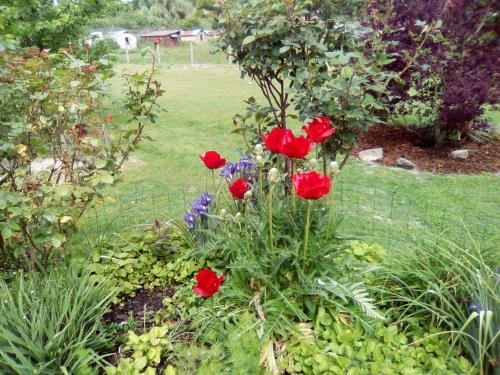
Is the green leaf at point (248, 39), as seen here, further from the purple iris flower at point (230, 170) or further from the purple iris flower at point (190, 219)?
the purple iris flower at point (190, 219)

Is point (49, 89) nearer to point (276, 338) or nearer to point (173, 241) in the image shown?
point (173, 241)

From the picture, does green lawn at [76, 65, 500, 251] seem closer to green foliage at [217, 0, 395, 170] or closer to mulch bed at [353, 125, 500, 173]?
mulch bed at [353, 125, 500, 173]

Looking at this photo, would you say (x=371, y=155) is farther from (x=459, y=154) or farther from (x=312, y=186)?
(x=312, y=186)

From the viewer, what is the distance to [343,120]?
233 centimetres

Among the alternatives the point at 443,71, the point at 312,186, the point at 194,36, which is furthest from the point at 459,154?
the point at 194,36

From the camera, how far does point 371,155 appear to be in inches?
206

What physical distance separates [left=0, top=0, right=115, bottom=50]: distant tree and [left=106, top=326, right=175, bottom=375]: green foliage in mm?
5136

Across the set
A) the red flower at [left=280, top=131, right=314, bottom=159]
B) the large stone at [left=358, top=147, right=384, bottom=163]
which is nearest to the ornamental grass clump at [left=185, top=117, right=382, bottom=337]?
the red flower at [left=280, top=131, right=314, bottom=159]

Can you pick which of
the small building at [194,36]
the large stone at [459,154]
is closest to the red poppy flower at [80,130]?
the large stone at [459,154]

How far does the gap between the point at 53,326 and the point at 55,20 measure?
5.23 meters

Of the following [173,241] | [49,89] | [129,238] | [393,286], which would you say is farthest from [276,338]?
[49,89]

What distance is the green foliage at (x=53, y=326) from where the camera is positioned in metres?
1.51

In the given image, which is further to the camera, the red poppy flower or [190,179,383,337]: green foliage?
the red poppy flower

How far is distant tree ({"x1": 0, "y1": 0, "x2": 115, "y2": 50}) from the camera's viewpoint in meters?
5.53
